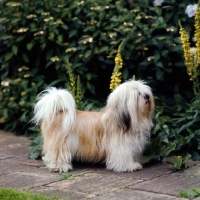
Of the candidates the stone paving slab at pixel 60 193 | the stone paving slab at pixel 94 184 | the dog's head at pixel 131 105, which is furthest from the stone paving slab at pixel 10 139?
the stone paving slab at pixel 60 193

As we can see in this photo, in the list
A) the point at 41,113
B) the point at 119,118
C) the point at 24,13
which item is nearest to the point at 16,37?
the point at 24,13

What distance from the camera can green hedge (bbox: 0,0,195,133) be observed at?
8773 millimetres

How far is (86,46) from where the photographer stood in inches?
347

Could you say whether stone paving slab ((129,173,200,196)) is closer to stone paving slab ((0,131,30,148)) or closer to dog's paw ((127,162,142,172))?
dog's paw ((127,162,142,172))

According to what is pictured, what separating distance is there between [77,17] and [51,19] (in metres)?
0.51

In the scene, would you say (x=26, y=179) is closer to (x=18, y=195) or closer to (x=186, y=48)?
(x=18, y=195)

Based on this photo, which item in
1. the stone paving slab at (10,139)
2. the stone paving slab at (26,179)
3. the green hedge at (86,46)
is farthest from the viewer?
the green hedge at (86,46)

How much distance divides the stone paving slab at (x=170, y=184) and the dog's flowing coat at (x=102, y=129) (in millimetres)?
511

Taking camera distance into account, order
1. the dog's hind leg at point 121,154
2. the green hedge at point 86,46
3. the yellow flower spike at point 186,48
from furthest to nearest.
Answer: the green hedge at point 86,46 < the yellow flower spike at point 186,48 < the dog's hind leg at point 121,154

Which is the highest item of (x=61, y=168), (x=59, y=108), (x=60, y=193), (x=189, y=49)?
(x=189, y=49)

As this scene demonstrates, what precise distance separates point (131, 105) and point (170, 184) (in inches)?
39.0

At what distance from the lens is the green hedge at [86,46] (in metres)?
8.77

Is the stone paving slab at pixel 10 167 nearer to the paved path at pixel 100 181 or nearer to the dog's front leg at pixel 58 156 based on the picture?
the paved path at pixel 100 181

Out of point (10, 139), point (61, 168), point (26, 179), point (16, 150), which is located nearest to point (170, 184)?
point (61, 168)
